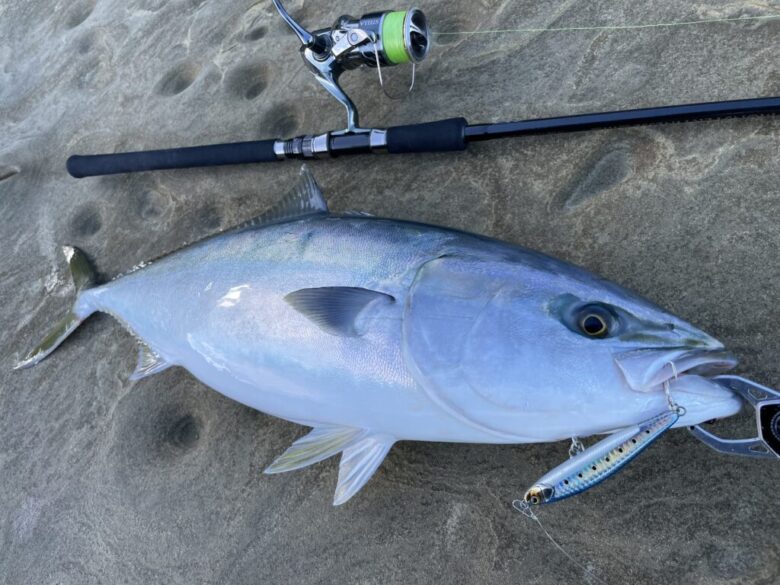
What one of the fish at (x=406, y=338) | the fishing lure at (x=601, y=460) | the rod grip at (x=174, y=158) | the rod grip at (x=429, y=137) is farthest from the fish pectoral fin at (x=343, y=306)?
the rod grip at (x=174, y=158)

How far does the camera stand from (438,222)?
1823mm

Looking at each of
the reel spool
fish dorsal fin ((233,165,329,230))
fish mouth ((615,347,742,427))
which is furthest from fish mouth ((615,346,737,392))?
the reel spool

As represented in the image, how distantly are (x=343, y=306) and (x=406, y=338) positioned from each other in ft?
0.59

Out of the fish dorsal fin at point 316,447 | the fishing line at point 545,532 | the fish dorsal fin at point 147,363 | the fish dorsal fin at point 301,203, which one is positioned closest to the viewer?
the fishing line at point 545,532

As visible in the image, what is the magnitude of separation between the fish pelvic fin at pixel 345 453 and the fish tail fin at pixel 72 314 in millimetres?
1060

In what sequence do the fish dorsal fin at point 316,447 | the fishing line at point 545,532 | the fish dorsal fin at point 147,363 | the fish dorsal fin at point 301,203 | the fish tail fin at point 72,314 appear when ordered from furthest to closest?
the fish tail fin at point 72,314, the fish dorsal fin at point 147,363, the fish dorsal fin at point 301,203, the fish dorsal fin at point 316,447, the fishing line at point 545,532

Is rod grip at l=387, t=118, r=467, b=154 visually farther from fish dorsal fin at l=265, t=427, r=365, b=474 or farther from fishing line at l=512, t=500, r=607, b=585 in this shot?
fishing line at l=512, t=500, r=607, b=585

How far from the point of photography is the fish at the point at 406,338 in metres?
1.08

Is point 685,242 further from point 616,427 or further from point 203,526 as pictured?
point 203,526

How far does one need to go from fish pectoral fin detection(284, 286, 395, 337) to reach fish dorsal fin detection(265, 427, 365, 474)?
0.28 meters

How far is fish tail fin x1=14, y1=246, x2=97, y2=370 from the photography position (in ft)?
6.54

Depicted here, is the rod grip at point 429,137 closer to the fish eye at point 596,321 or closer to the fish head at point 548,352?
the fish head at point 548,352

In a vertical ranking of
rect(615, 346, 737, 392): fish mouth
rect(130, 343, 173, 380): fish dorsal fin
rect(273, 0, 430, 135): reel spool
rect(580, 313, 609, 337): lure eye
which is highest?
rect(273, 0, 430, 135): reel spool

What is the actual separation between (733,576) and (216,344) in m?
1.39
